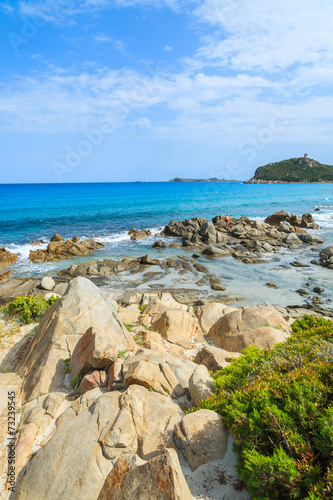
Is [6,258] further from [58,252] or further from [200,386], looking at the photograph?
[200,386]

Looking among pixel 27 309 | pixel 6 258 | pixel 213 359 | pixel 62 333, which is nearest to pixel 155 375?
pixel 213 359

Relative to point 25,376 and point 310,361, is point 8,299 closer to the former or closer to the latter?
point 25,376

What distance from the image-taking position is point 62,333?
9.16 metres

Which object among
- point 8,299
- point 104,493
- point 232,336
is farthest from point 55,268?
point 104,493

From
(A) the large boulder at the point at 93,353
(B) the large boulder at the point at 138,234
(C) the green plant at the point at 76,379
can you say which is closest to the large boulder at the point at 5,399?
(C) the green plant at the point at 76,379

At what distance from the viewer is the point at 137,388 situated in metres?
6.10

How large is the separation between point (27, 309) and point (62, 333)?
475cm

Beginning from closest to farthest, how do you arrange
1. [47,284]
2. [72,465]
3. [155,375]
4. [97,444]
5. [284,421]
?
[284,421] < [72,465] < [97,444] < [155,375] < [47,284]

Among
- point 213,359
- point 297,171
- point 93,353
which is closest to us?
point 93,353

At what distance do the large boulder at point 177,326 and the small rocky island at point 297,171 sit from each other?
178m

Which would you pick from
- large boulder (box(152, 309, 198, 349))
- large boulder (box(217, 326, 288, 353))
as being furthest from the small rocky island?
large boulder (box(217, 326, 288, 353))

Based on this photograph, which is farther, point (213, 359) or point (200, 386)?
point (213, 359)

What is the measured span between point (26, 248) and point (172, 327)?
25.1 m

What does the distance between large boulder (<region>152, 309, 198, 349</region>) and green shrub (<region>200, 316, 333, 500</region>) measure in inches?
236
